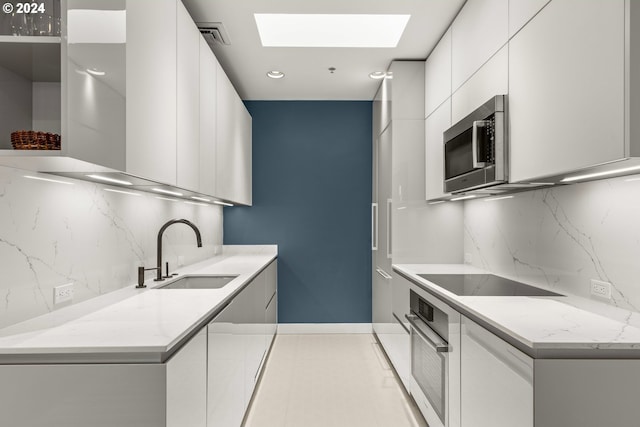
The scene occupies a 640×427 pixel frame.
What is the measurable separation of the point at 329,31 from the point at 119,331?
272cm

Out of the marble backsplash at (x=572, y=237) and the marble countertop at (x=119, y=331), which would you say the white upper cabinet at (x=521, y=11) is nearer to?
the marble backsplash at (x=572, y=237)

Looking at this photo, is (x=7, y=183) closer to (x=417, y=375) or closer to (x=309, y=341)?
(x=417, y=375)

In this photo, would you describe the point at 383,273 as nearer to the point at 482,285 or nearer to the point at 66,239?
the point at 482,285

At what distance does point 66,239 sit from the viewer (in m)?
1.71

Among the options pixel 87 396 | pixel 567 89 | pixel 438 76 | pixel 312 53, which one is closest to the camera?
pixel 87 396

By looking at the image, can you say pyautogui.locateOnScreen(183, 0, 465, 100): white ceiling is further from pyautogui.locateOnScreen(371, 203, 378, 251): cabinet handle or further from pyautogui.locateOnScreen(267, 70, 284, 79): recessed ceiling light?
pyautogui.locateOnScreen(371, 203, 378, 251): cabinet handle

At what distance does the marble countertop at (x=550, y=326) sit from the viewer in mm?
1211

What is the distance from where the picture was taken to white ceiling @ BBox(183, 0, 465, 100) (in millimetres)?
2615

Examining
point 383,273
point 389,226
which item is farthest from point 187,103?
point 383,273

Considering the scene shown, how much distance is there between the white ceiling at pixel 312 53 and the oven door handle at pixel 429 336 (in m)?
2.03

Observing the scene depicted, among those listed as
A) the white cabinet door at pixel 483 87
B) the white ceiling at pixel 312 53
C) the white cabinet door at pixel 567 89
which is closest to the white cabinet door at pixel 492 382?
the white cabinet door at pixel 567 89

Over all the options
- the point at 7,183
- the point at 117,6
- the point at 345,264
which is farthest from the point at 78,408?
Answer: the point at 345,264

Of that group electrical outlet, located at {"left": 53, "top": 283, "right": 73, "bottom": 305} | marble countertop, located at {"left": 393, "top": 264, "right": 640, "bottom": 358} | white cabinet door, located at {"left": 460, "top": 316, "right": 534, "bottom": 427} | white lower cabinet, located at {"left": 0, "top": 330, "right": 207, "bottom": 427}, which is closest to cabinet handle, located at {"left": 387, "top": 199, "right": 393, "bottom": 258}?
marble countertop, located at {"left": 393, "top": 264, "right": 640, "bottom": 358}

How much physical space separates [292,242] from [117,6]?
341 centimetres
